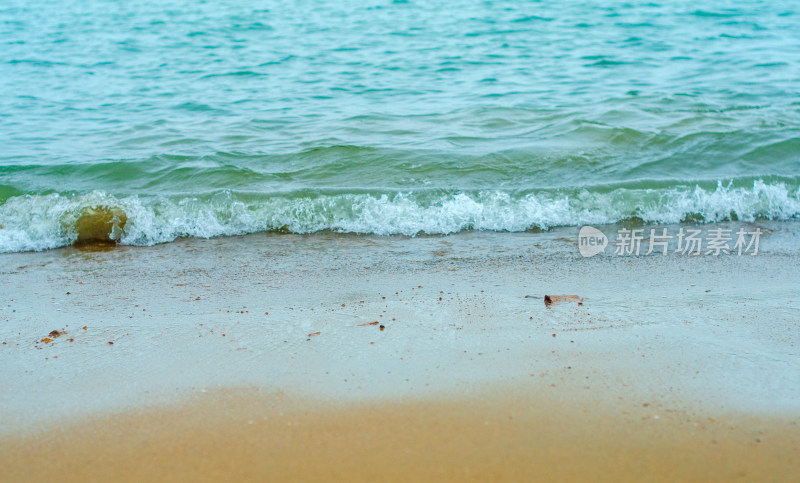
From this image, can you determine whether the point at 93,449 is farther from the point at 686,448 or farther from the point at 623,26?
the point at 623,26

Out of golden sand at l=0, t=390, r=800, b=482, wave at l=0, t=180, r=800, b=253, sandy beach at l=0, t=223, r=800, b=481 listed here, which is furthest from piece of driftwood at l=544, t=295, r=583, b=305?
wave at l=0, t=180, r=800, b=253

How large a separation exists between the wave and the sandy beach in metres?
0.97

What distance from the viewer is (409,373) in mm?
2398

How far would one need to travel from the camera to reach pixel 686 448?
75.4 inches

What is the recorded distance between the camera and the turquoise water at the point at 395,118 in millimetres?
5004

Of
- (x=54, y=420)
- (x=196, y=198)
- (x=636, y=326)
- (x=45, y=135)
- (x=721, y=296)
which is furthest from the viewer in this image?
(x=45, y=135)

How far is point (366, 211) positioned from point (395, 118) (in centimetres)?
273

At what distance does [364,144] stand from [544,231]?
7.98 ft

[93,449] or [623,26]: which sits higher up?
[623,26]

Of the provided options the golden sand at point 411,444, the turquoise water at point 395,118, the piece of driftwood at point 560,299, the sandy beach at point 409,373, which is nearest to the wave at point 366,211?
the turquoise water at point 395,118

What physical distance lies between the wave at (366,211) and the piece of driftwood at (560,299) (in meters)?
1.60

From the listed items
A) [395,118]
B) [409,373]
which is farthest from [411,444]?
[395,118]

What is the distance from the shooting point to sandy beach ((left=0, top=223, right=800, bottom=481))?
1912mm

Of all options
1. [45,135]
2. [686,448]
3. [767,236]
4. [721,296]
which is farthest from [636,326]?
[45,135]
